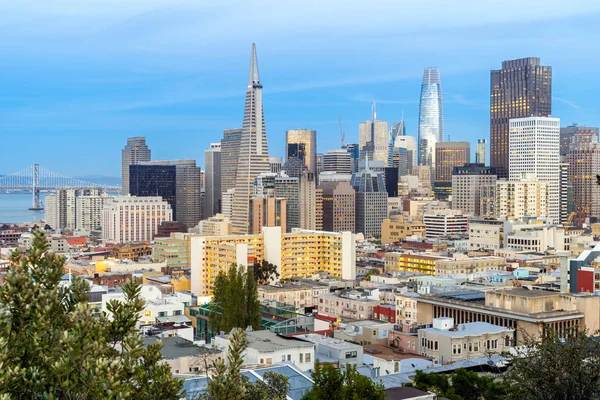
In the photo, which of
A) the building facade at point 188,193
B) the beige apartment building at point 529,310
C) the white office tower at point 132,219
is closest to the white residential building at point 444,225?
the white office tower at point 132,219

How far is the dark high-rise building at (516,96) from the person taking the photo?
15875cm

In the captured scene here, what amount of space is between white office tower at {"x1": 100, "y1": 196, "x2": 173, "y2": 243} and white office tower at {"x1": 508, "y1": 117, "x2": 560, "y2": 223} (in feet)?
166

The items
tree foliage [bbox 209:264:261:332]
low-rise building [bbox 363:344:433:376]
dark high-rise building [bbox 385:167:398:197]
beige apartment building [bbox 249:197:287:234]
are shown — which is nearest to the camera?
low-rise building [bbox 363:344:433:376]

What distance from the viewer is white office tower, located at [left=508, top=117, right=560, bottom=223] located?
401 feet

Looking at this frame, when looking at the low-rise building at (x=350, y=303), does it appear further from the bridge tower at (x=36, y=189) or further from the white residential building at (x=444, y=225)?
the bridge tower at (x=36, y=189)

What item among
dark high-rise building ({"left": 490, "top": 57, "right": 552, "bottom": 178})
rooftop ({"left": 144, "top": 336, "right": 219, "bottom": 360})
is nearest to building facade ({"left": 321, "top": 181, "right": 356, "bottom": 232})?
dark high-rise building ({"left": 490, "top": 57, "right": 552, "bottom": 178})

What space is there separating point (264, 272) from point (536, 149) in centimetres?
7509

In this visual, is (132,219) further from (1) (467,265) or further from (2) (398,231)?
(1) (467,265)

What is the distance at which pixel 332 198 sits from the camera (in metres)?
121

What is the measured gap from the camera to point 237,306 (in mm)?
35281

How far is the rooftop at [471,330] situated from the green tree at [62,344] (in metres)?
24.7

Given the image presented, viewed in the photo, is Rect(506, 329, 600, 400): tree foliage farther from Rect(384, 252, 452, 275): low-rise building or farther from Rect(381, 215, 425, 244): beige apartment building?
Rect(381, 215, 425, 244): beige apartment building

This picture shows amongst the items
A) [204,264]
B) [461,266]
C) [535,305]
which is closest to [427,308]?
[535,305]

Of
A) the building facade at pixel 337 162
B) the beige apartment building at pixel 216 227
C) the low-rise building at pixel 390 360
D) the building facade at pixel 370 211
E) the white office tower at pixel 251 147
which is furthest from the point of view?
the building facade at pixel 337 162
